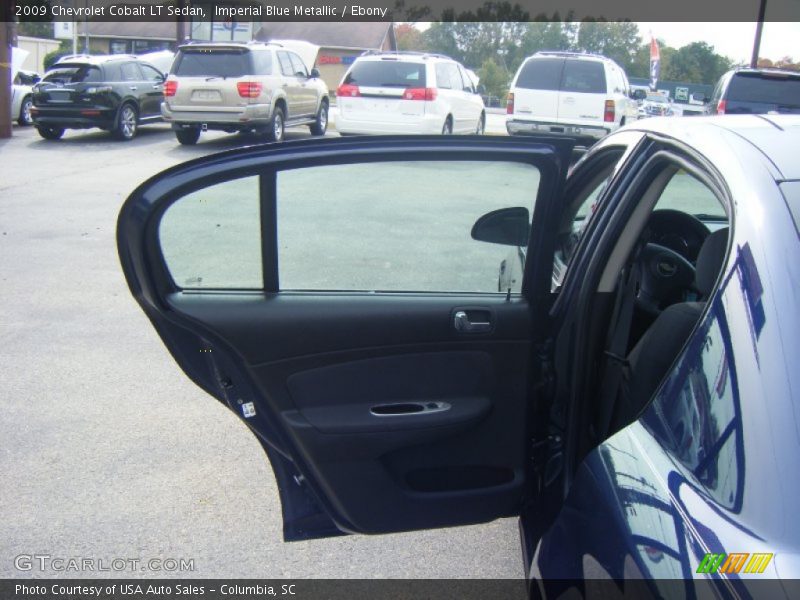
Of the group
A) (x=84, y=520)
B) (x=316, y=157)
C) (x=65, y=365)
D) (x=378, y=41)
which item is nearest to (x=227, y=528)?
(x=84, y=520)

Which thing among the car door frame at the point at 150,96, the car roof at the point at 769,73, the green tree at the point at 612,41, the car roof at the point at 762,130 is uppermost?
the green tree at the point at 612,41

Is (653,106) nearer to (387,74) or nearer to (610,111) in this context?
(610,111)

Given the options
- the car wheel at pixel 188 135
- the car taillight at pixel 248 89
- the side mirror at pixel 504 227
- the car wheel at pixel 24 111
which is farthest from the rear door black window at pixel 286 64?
the side mirror at pixel 504 227

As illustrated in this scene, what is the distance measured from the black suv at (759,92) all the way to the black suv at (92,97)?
38.3ft

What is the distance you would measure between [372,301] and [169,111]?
612 inches

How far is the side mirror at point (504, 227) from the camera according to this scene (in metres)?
2.68

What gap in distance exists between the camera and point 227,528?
361cm

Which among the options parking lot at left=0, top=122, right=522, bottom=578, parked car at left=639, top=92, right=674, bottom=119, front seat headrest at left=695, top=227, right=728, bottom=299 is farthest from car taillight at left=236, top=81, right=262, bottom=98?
parked car at left=639, top=92, right=674, bottom=119

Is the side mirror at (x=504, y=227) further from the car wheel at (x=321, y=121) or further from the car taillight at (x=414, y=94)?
the car wheel at (x=321, y=121)

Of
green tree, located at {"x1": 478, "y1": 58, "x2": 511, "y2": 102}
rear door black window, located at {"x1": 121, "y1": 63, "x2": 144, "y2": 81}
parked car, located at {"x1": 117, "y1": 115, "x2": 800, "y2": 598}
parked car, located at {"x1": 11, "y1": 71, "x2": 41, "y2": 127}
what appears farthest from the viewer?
green tree, located at {"x1": 478, "y1": 58, "x2": 511, "y2": 102}

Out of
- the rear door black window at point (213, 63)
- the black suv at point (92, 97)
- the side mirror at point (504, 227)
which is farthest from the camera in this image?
the black suv at point (92, 97)

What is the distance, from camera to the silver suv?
55.1 feet

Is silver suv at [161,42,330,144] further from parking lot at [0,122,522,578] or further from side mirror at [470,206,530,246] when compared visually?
side mirror at [470,206,530,246]

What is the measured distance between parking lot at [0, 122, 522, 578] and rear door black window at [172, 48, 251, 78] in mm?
10346
